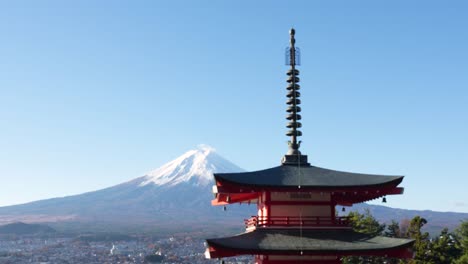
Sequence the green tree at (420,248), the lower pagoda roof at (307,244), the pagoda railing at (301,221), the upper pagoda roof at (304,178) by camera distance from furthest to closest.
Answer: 1. the green tree at (420,248)
2. the pagoda railing at (301,221)
3. the upper pagoda roof at (304,178)
4. the lower pagoda roof at (307,244)

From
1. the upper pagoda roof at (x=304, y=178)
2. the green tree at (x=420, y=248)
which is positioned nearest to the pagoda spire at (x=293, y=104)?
the upper pagoda roof at (x=304, y=178)

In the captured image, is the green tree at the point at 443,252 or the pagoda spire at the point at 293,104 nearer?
the pagoda spire at the point at 293,104

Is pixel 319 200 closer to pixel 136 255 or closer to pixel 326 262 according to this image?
pixel 326 262

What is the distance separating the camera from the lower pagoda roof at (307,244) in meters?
19.5

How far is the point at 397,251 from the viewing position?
20172mm

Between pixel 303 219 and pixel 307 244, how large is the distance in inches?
53.1

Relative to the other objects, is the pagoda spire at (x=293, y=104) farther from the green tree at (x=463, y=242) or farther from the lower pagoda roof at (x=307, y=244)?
the green tree at (x=463, y=242)

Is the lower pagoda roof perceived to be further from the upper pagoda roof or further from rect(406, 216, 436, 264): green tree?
rect(406, 216, 436, 264): green tree

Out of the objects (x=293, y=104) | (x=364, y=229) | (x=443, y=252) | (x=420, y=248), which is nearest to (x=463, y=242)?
(x=364, y=229)

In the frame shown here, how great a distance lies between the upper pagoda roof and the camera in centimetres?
2070

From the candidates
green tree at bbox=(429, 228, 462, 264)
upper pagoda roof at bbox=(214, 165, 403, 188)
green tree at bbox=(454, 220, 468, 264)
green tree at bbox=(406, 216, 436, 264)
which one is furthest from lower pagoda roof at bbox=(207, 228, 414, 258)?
green tree at bbox=(429, 228, 462, 264)

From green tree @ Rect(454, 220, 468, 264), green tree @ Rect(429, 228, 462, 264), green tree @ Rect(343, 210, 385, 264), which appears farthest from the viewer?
green tree @ Rect(343, 210, 385, 264)

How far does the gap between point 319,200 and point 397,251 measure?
10.3ft

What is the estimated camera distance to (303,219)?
69.8ft
